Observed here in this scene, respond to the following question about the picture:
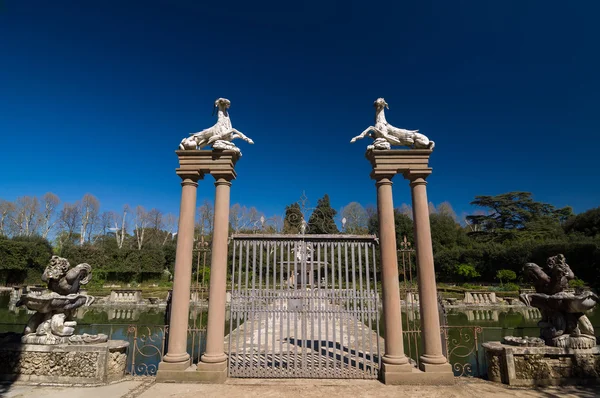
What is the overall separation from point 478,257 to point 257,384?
32176mm

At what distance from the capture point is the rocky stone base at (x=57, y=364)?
5434 mm

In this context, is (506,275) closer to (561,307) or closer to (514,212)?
(514,212)

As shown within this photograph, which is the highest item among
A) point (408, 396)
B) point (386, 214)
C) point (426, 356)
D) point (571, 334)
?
point (386, 214)

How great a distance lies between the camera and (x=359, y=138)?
6590mm

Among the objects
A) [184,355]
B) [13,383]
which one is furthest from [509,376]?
[13,383]

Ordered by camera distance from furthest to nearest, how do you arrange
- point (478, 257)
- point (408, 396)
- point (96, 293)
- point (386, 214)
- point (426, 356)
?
point (478, 257) < point (96, 293) < point (386, 214) < point (426, 356) < point (408, 396)

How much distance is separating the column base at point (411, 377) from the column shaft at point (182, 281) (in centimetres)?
367

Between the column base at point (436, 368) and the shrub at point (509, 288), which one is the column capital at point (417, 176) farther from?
the shrub at point (509, 288)

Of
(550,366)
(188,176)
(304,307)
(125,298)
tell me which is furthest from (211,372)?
(125,298)

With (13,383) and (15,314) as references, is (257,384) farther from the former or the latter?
(15,314)

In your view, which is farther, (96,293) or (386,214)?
(96,293)

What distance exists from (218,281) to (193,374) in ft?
5.38

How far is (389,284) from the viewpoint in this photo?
593 cm

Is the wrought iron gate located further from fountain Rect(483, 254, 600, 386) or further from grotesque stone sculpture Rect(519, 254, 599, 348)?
grotesque stone sculpture Rect(519, 254, 599, 348)
